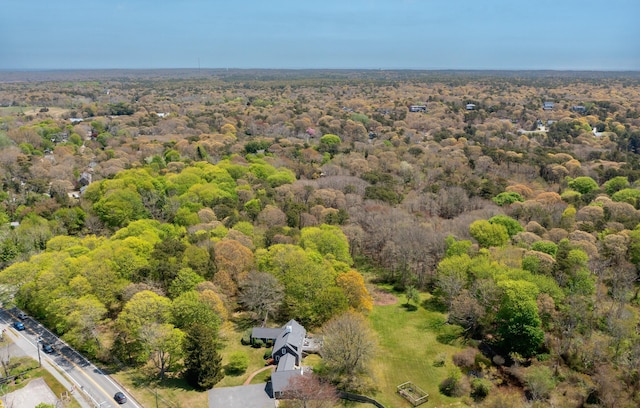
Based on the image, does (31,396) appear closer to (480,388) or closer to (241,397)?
(241,397)

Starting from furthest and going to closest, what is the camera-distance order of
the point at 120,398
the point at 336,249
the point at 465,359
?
the point at 336,249
the point at 465,359
the point at 120,398

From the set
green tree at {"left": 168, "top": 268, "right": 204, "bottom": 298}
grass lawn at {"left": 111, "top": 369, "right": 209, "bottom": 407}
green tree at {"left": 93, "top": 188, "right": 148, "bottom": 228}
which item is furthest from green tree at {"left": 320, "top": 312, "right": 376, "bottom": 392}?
green tree at {"left": 93, "top": 188, "right": 148, "bottom": 228}

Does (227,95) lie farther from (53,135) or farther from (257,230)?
(257,230)

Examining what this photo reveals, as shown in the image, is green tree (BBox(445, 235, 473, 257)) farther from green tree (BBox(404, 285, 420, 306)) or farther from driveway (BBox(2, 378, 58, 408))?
driveway (BBox(2, 378, 58, 408))

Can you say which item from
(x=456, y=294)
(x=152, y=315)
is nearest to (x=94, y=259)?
(x=152, y=315)

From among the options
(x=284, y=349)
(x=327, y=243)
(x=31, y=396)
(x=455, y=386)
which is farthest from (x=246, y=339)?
(x=455, y=386)
